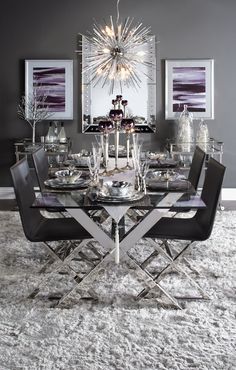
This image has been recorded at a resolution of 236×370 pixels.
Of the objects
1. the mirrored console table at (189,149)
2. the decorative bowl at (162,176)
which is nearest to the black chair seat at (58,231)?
the decorative bowl at (162,176)

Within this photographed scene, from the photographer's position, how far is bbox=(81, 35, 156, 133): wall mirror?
21.3ft

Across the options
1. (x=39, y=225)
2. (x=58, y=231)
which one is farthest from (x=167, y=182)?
(x=39, y=225)

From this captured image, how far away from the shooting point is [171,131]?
6.58 meters

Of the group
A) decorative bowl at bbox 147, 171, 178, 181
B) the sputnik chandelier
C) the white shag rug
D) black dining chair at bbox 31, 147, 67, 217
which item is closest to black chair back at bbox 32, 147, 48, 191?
black dining chair at bbox 31, 147, 67, 217

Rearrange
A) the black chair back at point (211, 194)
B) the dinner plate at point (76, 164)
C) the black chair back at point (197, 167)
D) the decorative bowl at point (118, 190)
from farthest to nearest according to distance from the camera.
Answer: the dinner plate at point (76, 164) → the black chair back at point (197, 167) → the black chair back at point (211, 194) → the decorative bowl at point (118, 190)

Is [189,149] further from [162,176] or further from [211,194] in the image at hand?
[211,194]

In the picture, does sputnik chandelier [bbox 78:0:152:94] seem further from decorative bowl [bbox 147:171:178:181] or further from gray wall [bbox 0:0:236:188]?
decorative bowl [bbox 147:171:178:181]

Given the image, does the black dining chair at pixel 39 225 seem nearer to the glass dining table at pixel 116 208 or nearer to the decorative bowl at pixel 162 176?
the glass dining table at pixel 116 208

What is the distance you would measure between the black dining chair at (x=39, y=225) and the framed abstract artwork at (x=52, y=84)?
2.80 meters

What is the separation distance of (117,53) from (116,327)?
410 cm

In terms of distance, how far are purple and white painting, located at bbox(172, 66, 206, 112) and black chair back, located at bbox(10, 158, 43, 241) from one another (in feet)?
10.3

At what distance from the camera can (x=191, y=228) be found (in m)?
3.54

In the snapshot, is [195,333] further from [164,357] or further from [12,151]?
[12,151]

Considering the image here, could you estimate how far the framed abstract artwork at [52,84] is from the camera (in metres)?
6.47
